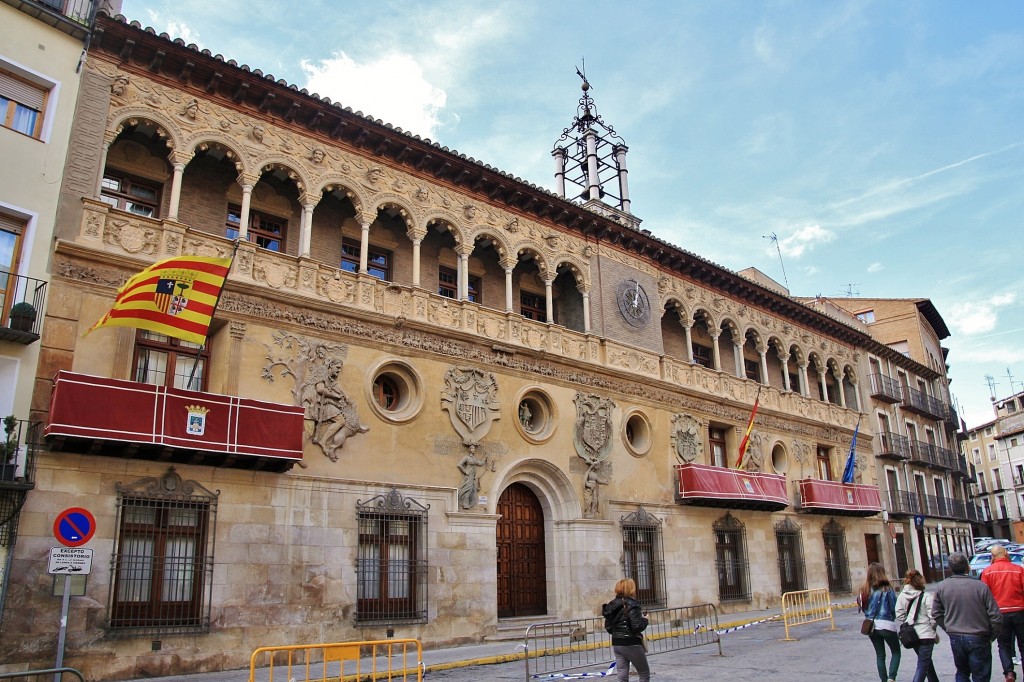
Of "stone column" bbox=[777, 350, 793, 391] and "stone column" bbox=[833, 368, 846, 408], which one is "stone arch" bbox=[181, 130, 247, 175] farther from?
"stone column" bbox=[833, 368, 846, 408]

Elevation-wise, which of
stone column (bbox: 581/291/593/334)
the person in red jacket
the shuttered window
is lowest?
the person in red jacket

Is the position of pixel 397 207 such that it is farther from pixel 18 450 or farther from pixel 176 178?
pixel 18 450

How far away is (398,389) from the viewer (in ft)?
57.7

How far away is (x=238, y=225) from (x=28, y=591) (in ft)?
27.5

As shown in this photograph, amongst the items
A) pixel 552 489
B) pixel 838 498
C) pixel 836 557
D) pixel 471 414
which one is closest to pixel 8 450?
pixel 471 414

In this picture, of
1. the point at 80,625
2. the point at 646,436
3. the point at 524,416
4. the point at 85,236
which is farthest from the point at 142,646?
the point at 646,436

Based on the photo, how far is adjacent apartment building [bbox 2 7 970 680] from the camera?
12992 millimetres

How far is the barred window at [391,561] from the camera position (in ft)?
51.1

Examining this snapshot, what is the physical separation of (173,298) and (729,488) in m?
17.0

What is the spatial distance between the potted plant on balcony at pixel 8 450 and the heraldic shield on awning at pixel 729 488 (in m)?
16.7

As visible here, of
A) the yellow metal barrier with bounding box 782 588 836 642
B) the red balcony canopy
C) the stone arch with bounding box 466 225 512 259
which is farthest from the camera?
the red balcony canopy

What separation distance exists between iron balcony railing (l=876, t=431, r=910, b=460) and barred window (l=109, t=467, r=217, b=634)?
97.4 ft

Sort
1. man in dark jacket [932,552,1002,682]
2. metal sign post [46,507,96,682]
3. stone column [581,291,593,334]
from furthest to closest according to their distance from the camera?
stone column [581,291,593,334] → metal sign post [46,507,96,682] → man in dark jacket [932,552,1002,682]

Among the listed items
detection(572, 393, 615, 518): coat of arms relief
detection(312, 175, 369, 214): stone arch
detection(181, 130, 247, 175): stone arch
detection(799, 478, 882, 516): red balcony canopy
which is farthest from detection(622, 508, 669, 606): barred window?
detection(181, 130, 247, 175): stone arch
